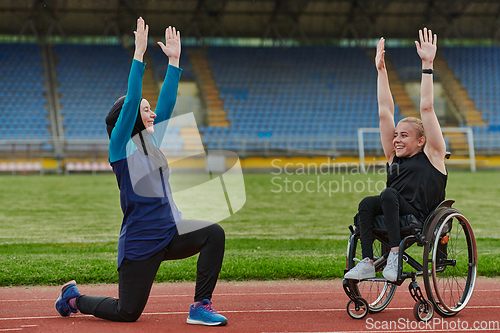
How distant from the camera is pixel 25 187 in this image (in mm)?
16406

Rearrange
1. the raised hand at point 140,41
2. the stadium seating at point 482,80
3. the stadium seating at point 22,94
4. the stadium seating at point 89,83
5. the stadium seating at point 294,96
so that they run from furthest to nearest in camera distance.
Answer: the stadium seating at point 482,80
the stadium seating at point 89,83
the stadium seating at point 294,96
the stadium seating at point 22,94
the raised hand at point 140,41

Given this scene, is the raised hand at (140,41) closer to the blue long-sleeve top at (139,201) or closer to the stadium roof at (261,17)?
the blue long-sleeve top at (139,201)

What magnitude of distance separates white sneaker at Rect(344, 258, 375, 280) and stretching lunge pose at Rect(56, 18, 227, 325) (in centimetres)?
92

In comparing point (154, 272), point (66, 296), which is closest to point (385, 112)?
point (154, 272)

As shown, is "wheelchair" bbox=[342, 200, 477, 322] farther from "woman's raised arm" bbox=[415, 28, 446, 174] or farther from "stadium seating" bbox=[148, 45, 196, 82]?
"stadium seating" bbox=[148, 45, 196, 82]

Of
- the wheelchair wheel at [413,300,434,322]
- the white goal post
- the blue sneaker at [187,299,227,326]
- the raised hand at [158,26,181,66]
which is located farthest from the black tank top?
the white goal post

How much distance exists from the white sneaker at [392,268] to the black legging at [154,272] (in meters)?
1.14

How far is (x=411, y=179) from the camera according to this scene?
12.4 feet

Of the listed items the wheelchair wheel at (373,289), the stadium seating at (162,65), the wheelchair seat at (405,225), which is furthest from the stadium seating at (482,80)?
the wheelchair seat at (405,225)

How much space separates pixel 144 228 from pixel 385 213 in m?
1.66

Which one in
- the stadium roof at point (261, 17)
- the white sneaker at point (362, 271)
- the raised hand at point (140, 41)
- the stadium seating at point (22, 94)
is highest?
the stadium roof at point (261, 17)

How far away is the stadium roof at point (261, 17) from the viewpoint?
29.0 meters

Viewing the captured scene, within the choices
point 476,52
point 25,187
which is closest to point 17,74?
point 25,187

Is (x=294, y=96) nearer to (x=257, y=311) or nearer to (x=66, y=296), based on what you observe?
(x=257, y=311)
